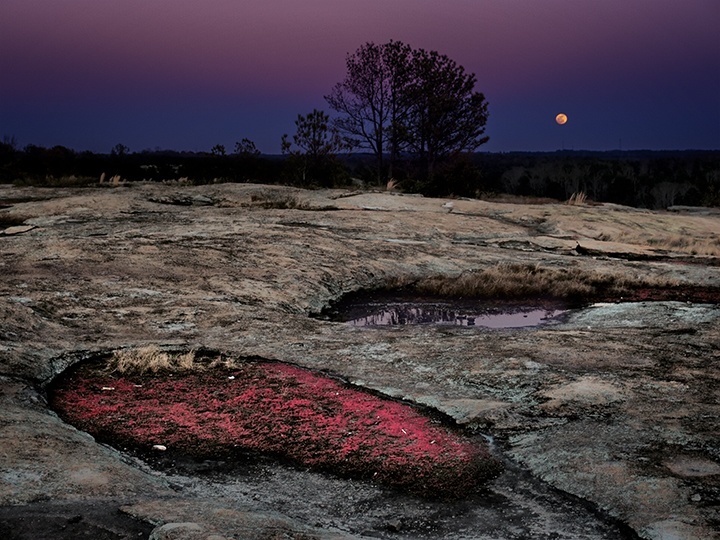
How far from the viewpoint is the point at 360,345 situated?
28.2 feet

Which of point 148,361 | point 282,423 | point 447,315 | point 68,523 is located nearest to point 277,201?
point 447,315

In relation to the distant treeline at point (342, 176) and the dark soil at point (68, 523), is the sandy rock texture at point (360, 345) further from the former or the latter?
the distant treeline at point (342, 176)

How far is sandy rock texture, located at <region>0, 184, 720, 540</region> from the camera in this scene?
4.55m

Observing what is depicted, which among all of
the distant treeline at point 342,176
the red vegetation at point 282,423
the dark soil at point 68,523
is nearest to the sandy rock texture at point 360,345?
the dark soil at point 68,523

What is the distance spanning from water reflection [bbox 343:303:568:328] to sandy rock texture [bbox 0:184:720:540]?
66cm

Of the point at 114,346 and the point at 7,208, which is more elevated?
the point at 7,208

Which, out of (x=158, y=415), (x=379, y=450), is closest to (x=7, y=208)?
(x=158, y=415)

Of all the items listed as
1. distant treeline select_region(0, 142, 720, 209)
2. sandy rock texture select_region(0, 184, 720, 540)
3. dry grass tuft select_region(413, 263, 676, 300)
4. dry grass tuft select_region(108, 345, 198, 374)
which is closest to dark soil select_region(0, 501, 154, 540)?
sandy rock texture select_region(0, 184, 720, 540)

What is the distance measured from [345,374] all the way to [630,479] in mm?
3298

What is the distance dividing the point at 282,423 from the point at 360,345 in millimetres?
2471

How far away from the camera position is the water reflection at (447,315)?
11.1 meters

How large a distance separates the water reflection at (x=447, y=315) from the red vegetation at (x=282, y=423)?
3.78 metres

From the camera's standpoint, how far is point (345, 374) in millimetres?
7539

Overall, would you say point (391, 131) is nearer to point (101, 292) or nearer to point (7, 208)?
point (7, 208)
